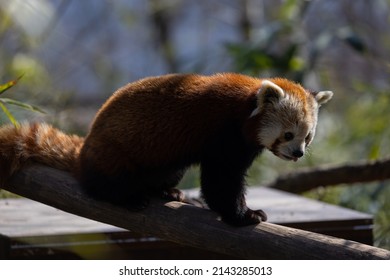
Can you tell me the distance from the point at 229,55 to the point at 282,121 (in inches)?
99.8

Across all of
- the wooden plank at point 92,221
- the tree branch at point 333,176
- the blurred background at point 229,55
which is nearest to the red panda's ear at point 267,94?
the wooden plank at point 92,221

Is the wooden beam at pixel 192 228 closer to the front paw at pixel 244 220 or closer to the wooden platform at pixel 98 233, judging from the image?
the front paw at pixel 244 220

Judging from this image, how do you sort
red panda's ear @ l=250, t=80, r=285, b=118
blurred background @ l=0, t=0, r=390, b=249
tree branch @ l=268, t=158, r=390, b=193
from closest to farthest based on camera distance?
1. red panda's ear @ l=250, t=80, r=285, b=118
2. tree branch @ l=268, t=158, r=390, b=193
3. blurred background @ l=0, t=0, r=390, b=249

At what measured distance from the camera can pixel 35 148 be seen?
111 inches

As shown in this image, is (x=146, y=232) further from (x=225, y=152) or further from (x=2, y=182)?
(x=2, y=182)

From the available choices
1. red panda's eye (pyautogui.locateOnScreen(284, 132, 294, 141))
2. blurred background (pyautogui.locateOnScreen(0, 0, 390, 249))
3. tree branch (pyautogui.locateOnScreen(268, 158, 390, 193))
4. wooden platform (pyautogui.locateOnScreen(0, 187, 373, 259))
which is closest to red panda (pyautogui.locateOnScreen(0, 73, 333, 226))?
red panda's eye (pyautogui.locateOnScreen(284, 132, 294, 141))

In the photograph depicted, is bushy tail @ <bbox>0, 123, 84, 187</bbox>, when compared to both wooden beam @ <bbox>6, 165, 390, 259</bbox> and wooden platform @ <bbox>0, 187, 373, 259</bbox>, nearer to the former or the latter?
wooden beam @ <bbox>6, 165, 390, 259</bbox>

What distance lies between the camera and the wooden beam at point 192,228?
7.11ft

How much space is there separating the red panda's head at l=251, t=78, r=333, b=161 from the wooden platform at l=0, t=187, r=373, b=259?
1.98 ft

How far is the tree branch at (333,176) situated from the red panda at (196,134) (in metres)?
1.43

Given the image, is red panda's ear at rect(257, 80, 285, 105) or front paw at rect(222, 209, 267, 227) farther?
red panda's ear at rect(257, 80, 285, 105)

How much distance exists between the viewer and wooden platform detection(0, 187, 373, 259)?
2.76 metres

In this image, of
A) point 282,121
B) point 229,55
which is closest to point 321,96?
point 282,121
